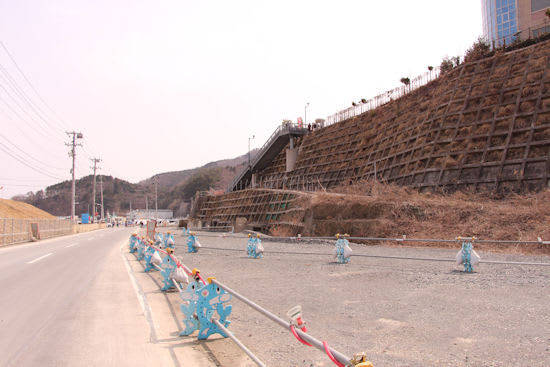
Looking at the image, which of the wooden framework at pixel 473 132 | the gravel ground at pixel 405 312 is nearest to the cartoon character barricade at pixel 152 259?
the gravel ground at pixel 405 312

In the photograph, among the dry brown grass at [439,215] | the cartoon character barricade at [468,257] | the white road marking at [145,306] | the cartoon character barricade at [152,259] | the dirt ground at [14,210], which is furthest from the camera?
the dirt ground at [14,210]

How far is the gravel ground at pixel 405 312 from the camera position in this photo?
5.14 metres

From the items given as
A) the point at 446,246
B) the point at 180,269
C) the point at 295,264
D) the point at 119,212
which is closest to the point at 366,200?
the point at 446,246

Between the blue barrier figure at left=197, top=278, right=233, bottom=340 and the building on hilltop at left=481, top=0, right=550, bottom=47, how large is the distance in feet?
145

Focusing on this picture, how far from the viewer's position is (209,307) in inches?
229

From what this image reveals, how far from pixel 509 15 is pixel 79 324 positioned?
61714 millimetres

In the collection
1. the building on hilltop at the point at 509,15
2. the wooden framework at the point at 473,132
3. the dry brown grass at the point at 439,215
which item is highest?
the building on hilltop at the point at 509,15

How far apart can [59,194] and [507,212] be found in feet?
663

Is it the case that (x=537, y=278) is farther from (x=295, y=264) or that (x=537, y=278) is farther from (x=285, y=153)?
(x=285, y=153)

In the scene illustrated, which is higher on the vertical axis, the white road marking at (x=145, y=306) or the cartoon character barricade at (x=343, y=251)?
the cartoon character barricade at (x=343, y=251)

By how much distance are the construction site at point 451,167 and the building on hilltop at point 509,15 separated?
53.4 ft

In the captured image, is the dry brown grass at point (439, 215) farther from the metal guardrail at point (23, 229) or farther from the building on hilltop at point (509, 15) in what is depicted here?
the building on hilltop at point (509, 15)

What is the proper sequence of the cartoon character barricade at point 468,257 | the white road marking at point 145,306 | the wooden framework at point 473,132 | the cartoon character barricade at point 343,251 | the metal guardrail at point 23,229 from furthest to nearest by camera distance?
the metal guardrail at point 23,229, the wooden framework at point 473,132, the cartoon character barricade at point 343,251, the cartoon character barricade at point 468,257, the white road marking at point 145,306

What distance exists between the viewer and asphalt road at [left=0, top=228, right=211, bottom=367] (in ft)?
16.7
